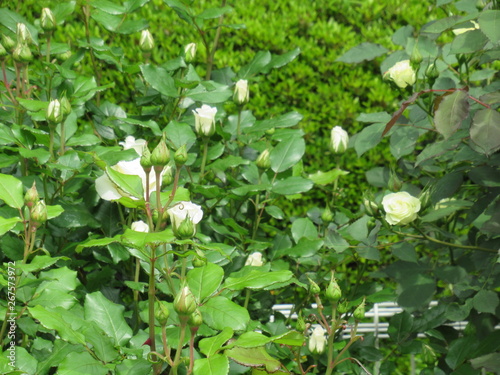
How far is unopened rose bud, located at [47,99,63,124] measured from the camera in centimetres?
145

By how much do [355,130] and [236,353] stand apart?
2064mm

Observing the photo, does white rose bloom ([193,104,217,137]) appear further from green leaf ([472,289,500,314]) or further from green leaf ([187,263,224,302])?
green leaf ([472,289,500,314])

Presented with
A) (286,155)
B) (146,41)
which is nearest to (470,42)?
(286,155)

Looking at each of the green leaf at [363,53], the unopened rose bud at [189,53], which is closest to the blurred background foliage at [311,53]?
the green leaf at [363,53]

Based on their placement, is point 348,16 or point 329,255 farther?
point 348,16

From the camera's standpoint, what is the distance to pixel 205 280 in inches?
47.3

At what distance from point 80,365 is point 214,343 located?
23 cm

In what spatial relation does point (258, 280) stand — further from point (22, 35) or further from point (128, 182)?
point (22, 35)

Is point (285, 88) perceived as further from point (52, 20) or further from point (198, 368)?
point (198, 368)

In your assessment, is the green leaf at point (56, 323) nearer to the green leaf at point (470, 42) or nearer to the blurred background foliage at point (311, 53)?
the green leaf at point (470, 42)

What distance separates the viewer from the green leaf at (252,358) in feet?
3.60

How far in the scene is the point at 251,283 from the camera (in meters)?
1.14

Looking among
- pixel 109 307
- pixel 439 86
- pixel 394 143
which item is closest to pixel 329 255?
pixel 394 143

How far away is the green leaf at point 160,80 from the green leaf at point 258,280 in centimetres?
68
